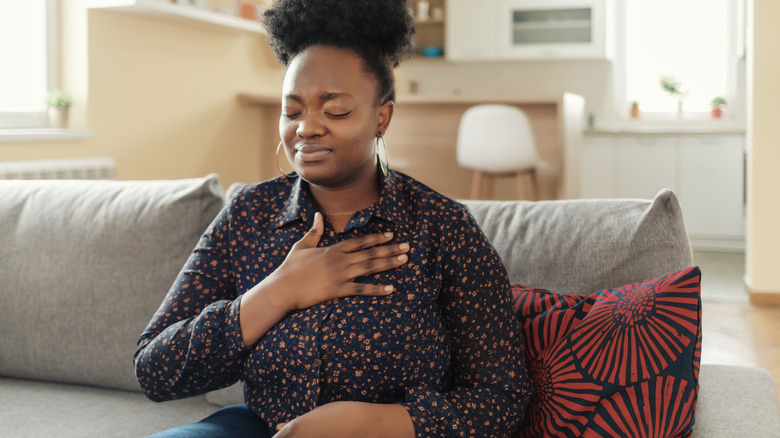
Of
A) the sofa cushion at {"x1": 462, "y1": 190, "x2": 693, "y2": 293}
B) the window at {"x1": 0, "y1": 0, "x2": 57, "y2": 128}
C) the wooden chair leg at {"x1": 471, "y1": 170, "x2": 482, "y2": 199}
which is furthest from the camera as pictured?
the wooden chair leg at {"x1": 471, "y1": 170, "x2": 482, "y2": 199}

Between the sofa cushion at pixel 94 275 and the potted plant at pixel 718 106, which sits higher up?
the potted plant at pixel 718 106

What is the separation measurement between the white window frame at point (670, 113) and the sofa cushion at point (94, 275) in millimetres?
5581

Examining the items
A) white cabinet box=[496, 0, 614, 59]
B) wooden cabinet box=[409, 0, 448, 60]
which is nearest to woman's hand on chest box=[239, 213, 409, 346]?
white cabinet box=[496, 0, 614, 59]

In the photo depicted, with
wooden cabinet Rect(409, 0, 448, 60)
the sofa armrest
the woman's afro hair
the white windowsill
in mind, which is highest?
wooden cabinet Rect(409, 0, 448, 60)

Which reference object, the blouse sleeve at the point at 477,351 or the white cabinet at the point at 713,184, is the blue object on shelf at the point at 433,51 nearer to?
the white cabinet at the point at 713,184

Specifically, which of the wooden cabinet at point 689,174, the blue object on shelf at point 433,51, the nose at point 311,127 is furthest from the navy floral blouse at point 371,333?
the blue object on shelf at point 433,51

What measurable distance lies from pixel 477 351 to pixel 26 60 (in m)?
3.39

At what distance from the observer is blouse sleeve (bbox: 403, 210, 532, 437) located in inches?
42.7

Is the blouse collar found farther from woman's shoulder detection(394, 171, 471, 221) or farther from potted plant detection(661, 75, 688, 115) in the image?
potted plant detection(661, 75, 688, 115)

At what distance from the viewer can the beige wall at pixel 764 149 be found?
3.98 metres

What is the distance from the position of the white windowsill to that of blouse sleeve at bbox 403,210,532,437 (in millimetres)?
2844

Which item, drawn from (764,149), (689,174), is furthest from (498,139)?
(689,174)

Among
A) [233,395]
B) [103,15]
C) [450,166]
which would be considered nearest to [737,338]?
[450,166]

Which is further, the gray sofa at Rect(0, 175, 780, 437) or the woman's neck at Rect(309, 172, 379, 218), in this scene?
the gray sofa at Rect(0, 175, 780, 437)
